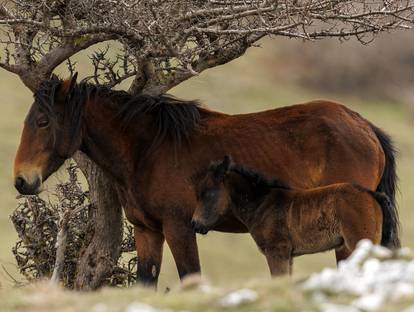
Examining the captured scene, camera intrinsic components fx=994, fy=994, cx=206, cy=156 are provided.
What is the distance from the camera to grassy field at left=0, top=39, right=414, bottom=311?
2470 centimetres

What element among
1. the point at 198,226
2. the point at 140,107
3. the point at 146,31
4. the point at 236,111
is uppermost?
the point at 146,31

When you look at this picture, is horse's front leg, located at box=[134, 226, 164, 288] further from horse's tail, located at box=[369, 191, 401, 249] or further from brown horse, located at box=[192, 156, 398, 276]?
horse's tail, located at box=[369, 191, 401, 249]

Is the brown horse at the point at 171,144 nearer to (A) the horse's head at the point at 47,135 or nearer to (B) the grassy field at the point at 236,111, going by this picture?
(A) the horse's head at the point at 47,135

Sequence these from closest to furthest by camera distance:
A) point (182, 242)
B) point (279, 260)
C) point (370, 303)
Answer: point (370, 303), point (279, 260), point (182, 242)

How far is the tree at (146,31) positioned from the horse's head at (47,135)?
0.67 m

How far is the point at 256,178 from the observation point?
995cm

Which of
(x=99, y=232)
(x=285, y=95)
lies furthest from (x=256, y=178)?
(x=285, y=95)

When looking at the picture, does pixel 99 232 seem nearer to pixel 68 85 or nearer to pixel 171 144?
pixel 171 144

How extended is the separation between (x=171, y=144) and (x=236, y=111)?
29594 mm

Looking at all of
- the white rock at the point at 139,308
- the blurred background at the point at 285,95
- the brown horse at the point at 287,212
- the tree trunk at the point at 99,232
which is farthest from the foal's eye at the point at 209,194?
the white rock at the point at 139,308

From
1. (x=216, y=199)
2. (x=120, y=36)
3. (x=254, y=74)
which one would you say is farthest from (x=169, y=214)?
(x=254, y=74)

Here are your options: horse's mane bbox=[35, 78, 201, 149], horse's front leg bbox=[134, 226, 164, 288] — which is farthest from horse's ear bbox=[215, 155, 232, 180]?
horse's front leg bbox=[134, 226, 164, 288]

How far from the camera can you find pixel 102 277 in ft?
36.6

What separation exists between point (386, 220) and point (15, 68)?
4.43m
